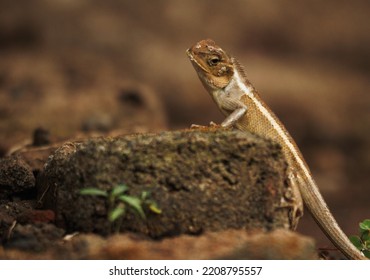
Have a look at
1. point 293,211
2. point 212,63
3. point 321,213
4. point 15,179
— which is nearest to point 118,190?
point 293,211

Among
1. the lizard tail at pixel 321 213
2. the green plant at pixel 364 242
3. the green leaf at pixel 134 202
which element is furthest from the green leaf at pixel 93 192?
the green plant at pixel 364 242

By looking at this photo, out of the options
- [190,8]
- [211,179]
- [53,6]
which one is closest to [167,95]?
[190,8]

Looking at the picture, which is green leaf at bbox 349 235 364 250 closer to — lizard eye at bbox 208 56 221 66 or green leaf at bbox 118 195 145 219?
lizard eye at bbox 208 56 221 66

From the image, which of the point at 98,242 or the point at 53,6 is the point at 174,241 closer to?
the point at 98,242

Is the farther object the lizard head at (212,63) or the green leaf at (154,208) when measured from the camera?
the lizard head at (212,63)

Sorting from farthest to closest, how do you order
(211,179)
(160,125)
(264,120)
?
(160,125), (264,120), (211,179)

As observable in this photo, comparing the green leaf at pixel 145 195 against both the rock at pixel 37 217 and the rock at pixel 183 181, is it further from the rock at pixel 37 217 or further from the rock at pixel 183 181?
the rock at pixel 37 217
